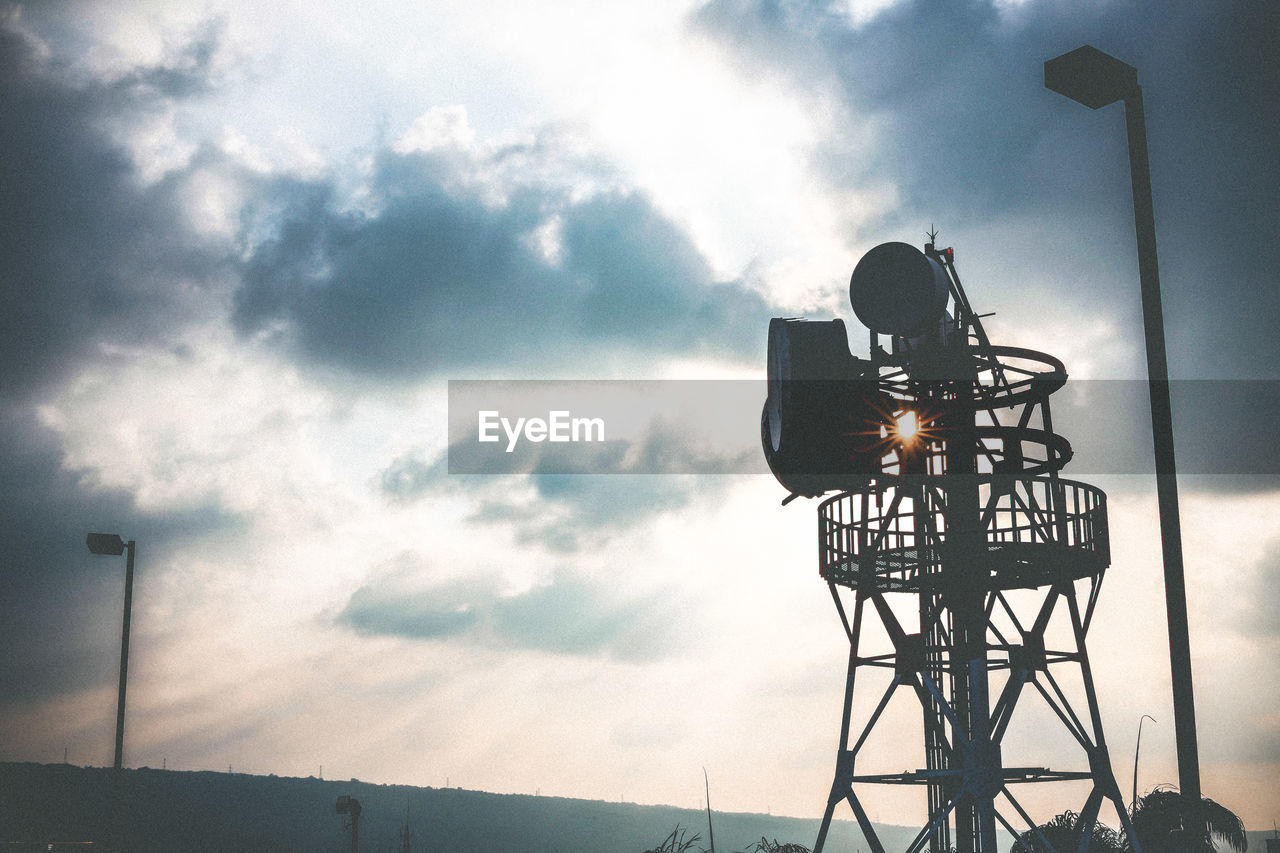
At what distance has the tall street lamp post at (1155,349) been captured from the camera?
2645 centimetres

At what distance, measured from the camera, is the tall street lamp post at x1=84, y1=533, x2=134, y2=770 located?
78.7 feet

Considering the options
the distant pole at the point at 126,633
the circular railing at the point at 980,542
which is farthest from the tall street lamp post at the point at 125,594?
the circular railing at the point at 980,542

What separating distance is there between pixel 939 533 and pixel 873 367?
3.77 m

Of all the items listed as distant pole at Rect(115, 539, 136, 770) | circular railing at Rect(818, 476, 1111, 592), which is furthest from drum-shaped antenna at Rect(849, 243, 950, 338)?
distant pole at Rect(115, 539, 136, 770)

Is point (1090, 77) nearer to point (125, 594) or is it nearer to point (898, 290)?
point (898, 290)

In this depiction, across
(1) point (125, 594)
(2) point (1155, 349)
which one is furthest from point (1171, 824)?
(1) point (125, 594)

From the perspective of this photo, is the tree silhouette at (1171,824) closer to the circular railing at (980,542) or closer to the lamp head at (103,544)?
the circular railing at (980,542)

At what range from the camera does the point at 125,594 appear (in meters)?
25.2

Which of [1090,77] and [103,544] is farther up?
[1090,77]

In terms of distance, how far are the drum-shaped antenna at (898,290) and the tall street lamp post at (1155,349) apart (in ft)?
22.3

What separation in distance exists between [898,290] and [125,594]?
709 inches

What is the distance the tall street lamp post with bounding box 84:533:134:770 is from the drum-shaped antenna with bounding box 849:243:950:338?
16.6 metres

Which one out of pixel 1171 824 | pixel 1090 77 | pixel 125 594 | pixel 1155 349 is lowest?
pixel 1171 824

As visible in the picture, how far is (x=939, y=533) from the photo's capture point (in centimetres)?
2408
